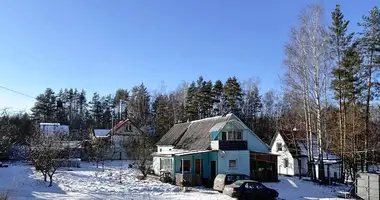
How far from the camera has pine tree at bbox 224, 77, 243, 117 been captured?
6106 cm

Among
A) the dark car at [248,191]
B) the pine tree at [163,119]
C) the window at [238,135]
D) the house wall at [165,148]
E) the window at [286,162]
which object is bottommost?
the window at [286,162]

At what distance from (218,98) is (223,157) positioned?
115 feet

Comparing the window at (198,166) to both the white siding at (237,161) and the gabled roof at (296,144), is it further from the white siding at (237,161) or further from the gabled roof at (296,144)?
the gabled roof at (296,144)

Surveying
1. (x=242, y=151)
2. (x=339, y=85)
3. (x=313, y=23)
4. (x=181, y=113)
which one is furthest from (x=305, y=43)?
(x=181, y=113)

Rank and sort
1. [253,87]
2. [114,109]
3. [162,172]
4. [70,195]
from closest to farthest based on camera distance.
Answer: [70,195], [162,172], [253,87], [114,109]

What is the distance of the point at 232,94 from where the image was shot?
61188 millimetres

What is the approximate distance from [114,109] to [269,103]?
39353 millimetres

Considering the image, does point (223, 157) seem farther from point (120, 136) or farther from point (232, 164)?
point (120, 136)

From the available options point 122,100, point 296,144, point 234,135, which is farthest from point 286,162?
point 122,100

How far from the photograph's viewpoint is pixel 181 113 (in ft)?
205

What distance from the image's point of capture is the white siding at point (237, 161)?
29.6 metres

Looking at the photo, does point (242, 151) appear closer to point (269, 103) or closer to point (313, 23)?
point (313, 23)

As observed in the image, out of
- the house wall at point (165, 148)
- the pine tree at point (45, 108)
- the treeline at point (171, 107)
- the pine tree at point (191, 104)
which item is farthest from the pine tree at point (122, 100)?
the house wall at point (165, 148)

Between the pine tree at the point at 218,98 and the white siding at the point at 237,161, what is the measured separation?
106ft
